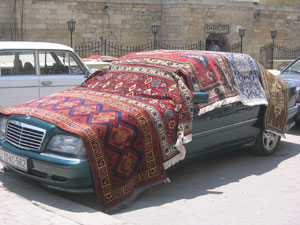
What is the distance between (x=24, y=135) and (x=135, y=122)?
3.97 feet

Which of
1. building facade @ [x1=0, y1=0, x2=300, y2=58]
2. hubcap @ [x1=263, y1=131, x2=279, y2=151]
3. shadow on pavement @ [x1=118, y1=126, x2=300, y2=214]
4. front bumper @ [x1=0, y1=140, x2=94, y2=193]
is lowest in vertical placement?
shadow on pavement @ [x1=118, y1=126, x2=300, y2=214]

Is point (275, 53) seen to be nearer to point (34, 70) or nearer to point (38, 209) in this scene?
point (34, 70)

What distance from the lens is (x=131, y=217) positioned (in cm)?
418

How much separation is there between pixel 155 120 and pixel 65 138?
1.00 metres

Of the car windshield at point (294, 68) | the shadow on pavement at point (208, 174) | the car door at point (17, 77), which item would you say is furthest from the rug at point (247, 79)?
the car door at point (17, 77)

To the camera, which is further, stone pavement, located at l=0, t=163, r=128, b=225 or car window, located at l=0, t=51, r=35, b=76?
car window, located at l=0, t=51, r=35, b=76

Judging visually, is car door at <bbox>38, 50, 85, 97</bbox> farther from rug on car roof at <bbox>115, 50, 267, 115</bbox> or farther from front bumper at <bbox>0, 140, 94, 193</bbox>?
front bumper at <bbox>0, 140, 94, 193</bbox>

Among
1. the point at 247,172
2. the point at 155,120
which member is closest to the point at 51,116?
the point at 155,120

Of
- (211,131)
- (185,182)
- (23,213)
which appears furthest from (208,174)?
(23,213)

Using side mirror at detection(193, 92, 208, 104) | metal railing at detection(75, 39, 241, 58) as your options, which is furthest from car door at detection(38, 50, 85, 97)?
metal railing at detection(75, 39, 241, 58)

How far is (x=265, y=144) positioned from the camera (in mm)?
6477

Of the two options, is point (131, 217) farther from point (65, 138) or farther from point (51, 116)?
point (51, 116)

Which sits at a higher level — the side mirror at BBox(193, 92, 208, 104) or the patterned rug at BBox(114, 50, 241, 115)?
the patterned rug at BBox(114, 50, 241, 115)

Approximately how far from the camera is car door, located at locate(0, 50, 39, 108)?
7551 millimetres
